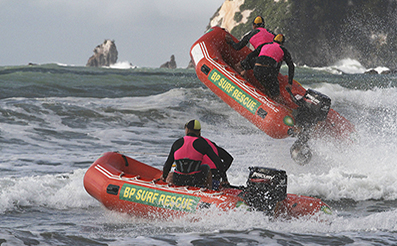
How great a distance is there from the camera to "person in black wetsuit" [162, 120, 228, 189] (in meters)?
4.46

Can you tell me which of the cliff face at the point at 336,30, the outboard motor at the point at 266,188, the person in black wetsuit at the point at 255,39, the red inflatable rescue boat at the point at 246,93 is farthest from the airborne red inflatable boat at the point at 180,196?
the cliff face at the point at 336,30

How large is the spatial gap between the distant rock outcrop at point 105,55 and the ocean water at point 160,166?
65.0 meters

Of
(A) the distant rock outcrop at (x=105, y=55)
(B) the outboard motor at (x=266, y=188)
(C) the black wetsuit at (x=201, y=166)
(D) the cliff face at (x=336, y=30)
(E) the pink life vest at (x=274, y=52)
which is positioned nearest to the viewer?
(B) the outboard motor at (x=266, y=188)

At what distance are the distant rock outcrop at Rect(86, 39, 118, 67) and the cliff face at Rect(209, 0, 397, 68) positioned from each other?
29.3 m

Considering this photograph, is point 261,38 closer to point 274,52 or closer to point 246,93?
point 274,52

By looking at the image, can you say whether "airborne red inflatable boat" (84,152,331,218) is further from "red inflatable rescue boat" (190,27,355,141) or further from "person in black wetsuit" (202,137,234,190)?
"red inflatable rescue boat" (190,27,355,141)

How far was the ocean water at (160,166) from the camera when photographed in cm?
372

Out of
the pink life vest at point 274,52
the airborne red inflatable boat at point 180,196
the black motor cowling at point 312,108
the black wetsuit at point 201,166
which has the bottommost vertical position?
the airborne red inflatable boat at point 180,196

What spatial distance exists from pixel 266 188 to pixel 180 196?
852 mm

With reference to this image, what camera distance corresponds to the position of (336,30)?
194ft

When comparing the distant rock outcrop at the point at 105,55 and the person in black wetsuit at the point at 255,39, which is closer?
the person in black wetsuit at the point at 255,39

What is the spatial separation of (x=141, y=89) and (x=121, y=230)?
16317mm

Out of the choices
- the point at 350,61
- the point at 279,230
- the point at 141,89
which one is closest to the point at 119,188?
the point at 279,230

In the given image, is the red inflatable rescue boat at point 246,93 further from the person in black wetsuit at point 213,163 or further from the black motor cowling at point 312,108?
the person in black wetsuit at point 213,163
